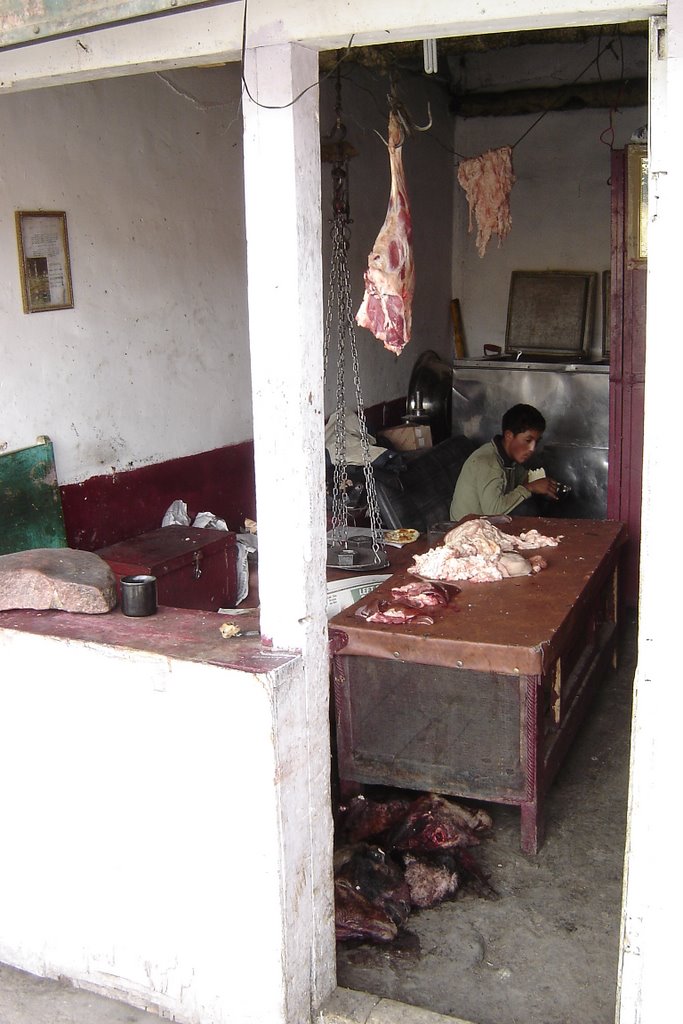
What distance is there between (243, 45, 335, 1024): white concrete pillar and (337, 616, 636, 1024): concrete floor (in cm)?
48

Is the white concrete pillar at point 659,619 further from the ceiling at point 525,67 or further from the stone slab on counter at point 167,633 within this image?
the ceiling at point 525,67

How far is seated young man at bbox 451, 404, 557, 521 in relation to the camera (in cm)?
684

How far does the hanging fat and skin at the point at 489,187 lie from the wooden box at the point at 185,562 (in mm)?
3868

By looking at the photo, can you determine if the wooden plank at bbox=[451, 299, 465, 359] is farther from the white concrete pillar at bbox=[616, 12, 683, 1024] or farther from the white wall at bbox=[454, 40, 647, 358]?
the white concrete pillar at bbox=[616, 12, 683, 1024]

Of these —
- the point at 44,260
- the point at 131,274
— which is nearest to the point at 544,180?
the point at 131,274

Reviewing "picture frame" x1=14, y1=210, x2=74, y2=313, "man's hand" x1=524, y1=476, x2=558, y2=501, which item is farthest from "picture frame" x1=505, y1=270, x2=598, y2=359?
"picture frame" x1=14, y1=210, x2=74, y2=313

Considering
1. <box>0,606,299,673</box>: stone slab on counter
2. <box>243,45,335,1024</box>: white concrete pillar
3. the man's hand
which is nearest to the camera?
<box>243,45,335,1024</box>: white concrete pillar

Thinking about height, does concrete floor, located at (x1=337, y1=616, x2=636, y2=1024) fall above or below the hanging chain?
below

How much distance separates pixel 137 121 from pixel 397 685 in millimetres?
3962

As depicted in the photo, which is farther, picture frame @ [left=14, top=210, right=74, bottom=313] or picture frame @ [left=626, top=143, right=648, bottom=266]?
picture frame @ [left=626, top=143, right=648, bottom=266]

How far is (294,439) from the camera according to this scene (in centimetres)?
306

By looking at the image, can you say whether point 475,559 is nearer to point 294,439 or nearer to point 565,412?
point 294,439

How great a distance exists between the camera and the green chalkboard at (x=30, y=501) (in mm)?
5297

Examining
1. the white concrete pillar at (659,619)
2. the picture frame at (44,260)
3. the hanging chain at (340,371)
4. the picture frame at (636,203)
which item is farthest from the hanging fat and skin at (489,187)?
the white concrete pillar at (659,619)
